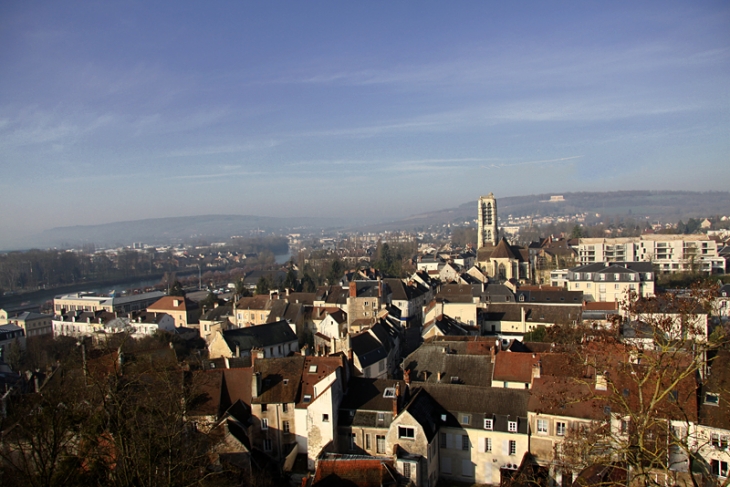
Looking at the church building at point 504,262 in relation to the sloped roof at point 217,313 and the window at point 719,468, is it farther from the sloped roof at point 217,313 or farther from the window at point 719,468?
the window at point 719,468

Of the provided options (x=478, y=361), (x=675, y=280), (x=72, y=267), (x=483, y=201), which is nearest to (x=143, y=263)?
(x=72, y=267)

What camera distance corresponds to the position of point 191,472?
49.1ft

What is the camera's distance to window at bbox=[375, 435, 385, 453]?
21891 millimetres

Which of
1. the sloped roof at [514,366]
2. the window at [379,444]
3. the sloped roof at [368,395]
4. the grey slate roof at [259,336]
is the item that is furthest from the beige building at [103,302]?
the sloped roof at [514,366]

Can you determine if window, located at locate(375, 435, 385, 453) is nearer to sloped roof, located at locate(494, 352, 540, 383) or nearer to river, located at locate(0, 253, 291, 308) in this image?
sloped roof, located at locate(494, 352, 540, 383)

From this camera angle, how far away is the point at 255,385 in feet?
77.2

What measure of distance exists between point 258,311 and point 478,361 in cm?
3070

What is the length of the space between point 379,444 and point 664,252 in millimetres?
63855

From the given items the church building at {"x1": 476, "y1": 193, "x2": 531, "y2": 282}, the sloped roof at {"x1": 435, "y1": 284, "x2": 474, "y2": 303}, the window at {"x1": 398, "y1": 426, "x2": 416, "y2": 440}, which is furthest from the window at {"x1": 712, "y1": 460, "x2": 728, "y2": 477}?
the church building at {"x1": 476, "y1": 193, "x2": 531, "y2": 282}

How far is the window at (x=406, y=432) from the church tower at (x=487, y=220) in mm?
76084

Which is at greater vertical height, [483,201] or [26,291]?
[483,201]

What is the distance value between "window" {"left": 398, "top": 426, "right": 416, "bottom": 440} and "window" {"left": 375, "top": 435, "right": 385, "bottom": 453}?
190 cm

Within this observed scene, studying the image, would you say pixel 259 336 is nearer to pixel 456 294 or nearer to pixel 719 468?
pixel 456 294

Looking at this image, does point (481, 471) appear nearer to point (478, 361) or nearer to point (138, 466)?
point (478, 361)
